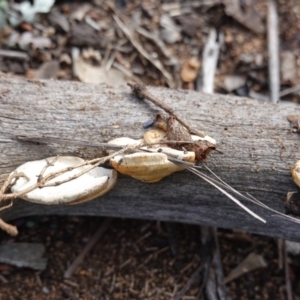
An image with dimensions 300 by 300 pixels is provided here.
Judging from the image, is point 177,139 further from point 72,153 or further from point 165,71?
point 165,71

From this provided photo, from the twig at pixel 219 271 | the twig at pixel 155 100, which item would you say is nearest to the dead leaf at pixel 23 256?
the twig at pixel 219 271

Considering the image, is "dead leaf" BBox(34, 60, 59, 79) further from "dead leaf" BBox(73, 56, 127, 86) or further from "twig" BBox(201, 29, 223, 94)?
"twig" BBox(201, 29, 223, 94)

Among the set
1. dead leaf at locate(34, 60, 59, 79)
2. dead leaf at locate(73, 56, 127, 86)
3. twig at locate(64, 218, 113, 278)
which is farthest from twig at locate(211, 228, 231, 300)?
dead leaf at locate(34, 60, 59, 79)

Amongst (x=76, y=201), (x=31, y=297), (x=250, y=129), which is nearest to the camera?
(x=76, y=201)

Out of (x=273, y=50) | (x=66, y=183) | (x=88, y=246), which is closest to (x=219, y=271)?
(x=88, y=246)

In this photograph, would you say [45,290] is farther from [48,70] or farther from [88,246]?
[48,70]

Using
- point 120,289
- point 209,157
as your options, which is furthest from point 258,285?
point 209,157
